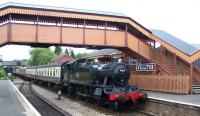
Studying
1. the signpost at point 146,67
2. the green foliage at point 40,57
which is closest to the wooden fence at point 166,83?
the signpost at point 146,67

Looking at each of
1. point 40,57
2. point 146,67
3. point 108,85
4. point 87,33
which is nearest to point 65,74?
point 87,33

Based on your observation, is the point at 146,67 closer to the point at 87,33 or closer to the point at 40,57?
the point at 87,33

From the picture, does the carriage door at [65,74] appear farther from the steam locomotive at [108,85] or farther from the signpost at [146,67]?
the signpost at [146,67]

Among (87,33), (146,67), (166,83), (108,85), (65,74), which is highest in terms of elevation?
(87,33)

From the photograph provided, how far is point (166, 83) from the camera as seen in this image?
26062 mm

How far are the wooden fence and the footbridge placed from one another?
1587 millimetres

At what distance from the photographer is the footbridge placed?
1048 inches

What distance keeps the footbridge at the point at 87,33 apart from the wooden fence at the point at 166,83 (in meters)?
1.59

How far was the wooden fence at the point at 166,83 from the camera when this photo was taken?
2420cm

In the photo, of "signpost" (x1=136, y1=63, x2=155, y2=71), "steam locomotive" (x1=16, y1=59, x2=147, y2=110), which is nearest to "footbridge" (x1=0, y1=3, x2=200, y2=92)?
"signpost" (x1=136, y1=63, x2=155, y2=71)

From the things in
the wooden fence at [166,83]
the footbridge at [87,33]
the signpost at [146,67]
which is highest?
the footbridge at [87,33]

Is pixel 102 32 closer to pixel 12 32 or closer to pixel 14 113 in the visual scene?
pixel 12 32

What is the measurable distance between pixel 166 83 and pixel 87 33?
746 cm

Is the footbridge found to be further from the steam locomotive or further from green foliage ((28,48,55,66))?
green foliage ((28,48,55,66))
